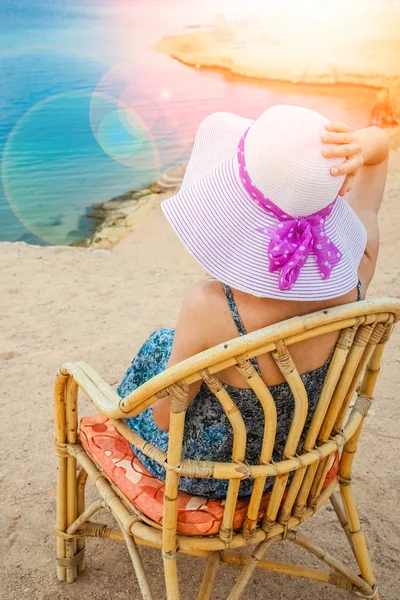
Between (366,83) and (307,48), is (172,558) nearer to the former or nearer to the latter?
(366,83)

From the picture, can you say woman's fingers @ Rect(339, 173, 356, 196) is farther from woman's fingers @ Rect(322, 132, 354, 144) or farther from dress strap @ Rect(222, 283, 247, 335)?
dress strap @ Rect(222, 283, 247, 335)

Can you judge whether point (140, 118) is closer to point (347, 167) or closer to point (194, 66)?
point (194, 66)

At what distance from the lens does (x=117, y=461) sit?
155cm

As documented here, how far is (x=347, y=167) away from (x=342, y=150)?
0.03 m

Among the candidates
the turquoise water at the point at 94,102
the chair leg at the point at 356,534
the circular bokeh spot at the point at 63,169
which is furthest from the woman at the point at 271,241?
the turquoise water at the point at 94,102

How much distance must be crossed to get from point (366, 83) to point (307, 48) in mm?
1896

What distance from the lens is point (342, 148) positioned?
1166 millimetres

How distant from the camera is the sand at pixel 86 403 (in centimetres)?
195

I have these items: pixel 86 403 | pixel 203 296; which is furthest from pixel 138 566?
pixel 86 403

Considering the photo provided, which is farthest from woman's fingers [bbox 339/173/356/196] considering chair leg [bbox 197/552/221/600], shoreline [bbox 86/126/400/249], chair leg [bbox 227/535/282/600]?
shoreline [bbox 86/126/400/249]

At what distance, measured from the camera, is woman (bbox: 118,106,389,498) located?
1173 mm

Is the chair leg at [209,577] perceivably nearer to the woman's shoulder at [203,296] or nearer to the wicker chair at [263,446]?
the wicker chair at [263,446]

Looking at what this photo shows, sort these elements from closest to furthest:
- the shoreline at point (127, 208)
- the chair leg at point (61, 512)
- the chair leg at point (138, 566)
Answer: the chair leg at point (138, 566)
the chair leg at point (61, 512)
the shoreline at point (127, 208)

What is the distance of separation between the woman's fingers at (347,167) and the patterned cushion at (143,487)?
766 millimetres
